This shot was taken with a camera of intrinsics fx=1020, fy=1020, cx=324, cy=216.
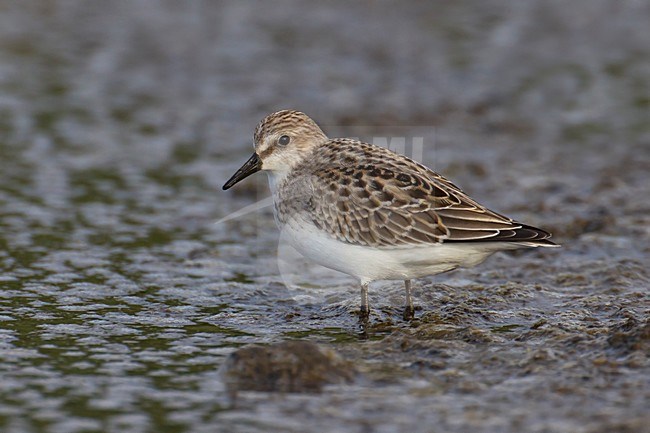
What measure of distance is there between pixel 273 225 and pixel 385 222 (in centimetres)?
360

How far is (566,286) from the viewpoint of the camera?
32.4 ft

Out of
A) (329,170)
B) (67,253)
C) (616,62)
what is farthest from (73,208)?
(616,62)

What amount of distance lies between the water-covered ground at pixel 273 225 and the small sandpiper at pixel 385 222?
0.61 m

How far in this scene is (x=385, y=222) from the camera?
8.61 metres

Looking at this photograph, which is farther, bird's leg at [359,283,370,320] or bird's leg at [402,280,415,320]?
bird's leg at [402,280,415,320]

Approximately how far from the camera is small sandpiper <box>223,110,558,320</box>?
8.48m

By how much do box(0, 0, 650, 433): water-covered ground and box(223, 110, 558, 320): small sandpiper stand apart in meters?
0.61

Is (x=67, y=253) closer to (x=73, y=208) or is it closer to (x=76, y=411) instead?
(x=73, y=208)

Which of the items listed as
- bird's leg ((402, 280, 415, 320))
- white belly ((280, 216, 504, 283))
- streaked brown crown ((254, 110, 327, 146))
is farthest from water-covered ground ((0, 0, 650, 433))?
streaked brown crown ((254, 110, 327, 146))

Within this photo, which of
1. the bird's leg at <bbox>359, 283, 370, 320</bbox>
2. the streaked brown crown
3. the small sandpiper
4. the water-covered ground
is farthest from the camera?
the streaked brown crown

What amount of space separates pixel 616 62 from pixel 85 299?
35.5 feet

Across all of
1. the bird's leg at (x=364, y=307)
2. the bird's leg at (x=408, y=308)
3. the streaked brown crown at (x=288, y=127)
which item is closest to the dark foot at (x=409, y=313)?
the bird's leg at (x=408, y=308)

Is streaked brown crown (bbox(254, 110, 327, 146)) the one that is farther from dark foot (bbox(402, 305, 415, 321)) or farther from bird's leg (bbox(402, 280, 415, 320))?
dark foot (bbox(402, 305, 415, 321))

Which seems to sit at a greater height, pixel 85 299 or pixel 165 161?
pixel 165 161
